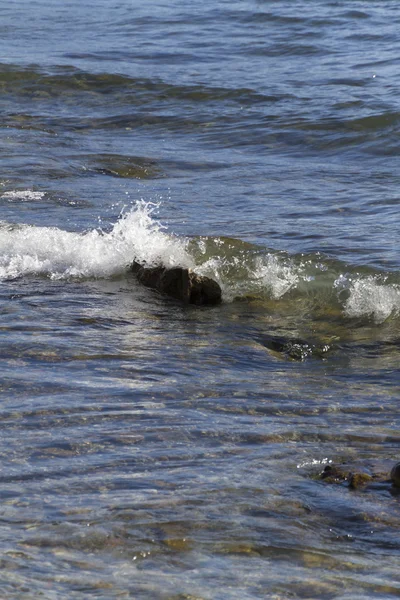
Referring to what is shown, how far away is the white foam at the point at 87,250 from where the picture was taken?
740cm

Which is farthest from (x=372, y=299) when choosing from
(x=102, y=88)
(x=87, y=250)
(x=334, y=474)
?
(x=102, y=88)

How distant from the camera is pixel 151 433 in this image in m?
4.38

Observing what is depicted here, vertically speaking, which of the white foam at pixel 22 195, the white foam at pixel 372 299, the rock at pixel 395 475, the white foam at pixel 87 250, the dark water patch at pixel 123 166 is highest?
the dark water patch at pixel 123 166

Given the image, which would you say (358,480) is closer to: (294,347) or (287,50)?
(294,347)

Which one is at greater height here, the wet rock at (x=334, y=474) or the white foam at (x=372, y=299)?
the white foam at (x=372, y=299)

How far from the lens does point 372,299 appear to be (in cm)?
671

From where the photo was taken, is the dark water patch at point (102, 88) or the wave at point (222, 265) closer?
the wave at point (222, 265)

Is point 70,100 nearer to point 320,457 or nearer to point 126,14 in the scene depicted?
point 126,14

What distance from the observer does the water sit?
11.3ft

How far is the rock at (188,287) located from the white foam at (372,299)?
3.03 feet

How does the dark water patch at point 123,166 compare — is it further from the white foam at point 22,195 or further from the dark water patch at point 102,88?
the dark water patch at point 102,88

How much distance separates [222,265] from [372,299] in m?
1.28

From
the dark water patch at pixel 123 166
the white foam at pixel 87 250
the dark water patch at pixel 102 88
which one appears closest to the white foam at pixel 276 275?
the white foam at pixel 87 250

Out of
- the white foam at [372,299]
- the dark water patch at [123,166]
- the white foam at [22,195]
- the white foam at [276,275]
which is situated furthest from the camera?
the dark water patch at [123,166]
